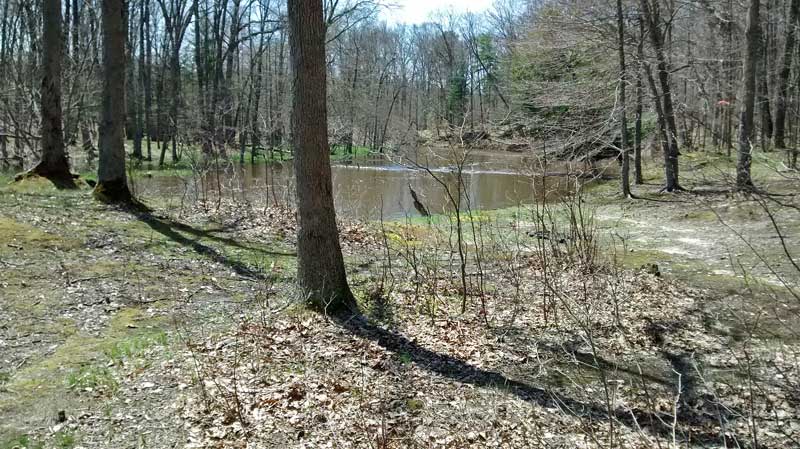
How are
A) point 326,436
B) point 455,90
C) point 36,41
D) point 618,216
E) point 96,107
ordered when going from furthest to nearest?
1. point 455,90
2. point 96,107
3. point 36,41
4. point 618,216
5. point 326,436

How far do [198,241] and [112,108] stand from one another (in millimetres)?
3271

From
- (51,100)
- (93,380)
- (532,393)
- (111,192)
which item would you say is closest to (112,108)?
(111,192)

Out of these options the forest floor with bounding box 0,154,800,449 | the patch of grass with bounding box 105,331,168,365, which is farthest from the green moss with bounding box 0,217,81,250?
the patch of grass with bounding box 105,331,168,365

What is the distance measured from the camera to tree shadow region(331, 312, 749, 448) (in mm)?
3979

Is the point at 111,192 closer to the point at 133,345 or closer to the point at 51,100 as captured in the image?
the point at 51,100

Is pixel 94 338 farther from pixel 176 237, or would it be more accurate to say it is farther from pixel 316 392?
pixel 176 237

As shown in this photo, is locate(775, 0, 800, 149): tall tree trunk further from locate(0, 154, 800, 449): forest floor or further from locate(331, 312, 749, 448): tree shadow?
locate(331, 312, 749, 448): tree shadow

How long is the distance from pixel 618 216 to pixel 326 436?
40.3 ft

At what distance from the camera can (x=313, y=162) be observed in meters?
5.57

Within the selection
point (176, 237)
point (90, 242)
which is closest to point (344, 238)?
point (176, 237)

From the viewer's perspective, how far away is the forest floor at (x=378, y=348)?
3.91m

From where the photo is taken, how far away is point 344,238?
417 inches

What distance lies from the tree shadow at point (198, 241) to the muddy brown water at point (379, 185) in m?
2.33

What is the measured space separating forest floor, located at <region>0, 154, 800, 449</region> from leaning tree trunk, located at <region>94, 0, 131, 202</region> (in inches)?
47.3
